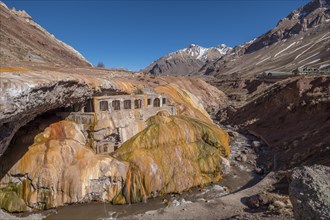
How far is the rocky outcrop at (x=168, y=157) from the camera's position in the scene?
85.1ft

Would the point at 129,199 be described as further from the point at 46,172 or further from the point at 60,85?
the point at 60,85

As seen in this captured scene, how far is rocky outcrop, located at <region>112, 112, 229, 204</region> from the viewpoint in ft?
85.1

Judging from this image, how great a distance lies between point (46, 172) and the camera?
2380 cm

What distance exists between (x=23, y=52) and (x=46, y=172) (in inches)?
2795

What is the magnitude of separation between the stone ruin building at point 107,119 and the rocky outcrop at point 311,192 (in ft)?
71.1

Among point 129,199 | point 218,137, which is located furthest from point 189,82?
point 129,199

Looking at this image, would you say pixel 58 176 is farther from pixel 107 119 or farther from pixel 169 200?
pixel 169 200

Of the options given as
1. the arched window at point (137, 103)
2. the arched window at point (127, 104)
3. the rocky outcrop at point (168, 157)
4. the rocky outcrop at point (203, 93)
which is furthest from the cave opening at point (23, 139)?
the rocky outcrop at point (203, 93)

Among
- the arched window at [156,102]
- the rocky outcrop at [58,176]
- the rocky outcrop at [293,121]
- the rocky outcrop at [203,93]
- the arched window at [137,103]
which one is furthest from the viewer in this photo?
the rocky outcrop at [203,93]

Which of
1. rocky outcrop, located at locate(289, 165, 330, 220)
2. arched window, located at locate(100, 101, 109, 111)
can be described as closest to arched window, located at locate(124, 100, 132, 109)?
arched window, located at locate(100, 101, 109, 111)

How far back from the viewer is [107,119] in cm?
2914

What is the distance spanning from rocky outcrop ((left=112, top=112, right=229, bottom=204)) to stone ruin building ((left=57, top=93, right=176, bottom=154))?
4.33 feet

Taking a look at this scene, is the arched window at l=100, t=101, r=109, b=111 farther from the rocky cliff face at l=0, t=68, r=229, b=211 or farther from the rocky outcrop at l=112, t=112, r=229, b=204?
the rocky outcrop at l=112, t=112, r=229, b=204

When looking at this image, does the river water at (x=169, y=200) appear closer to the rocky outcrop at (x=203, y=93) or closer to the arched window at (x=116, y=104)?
the arched window at (x=116, y=104)
